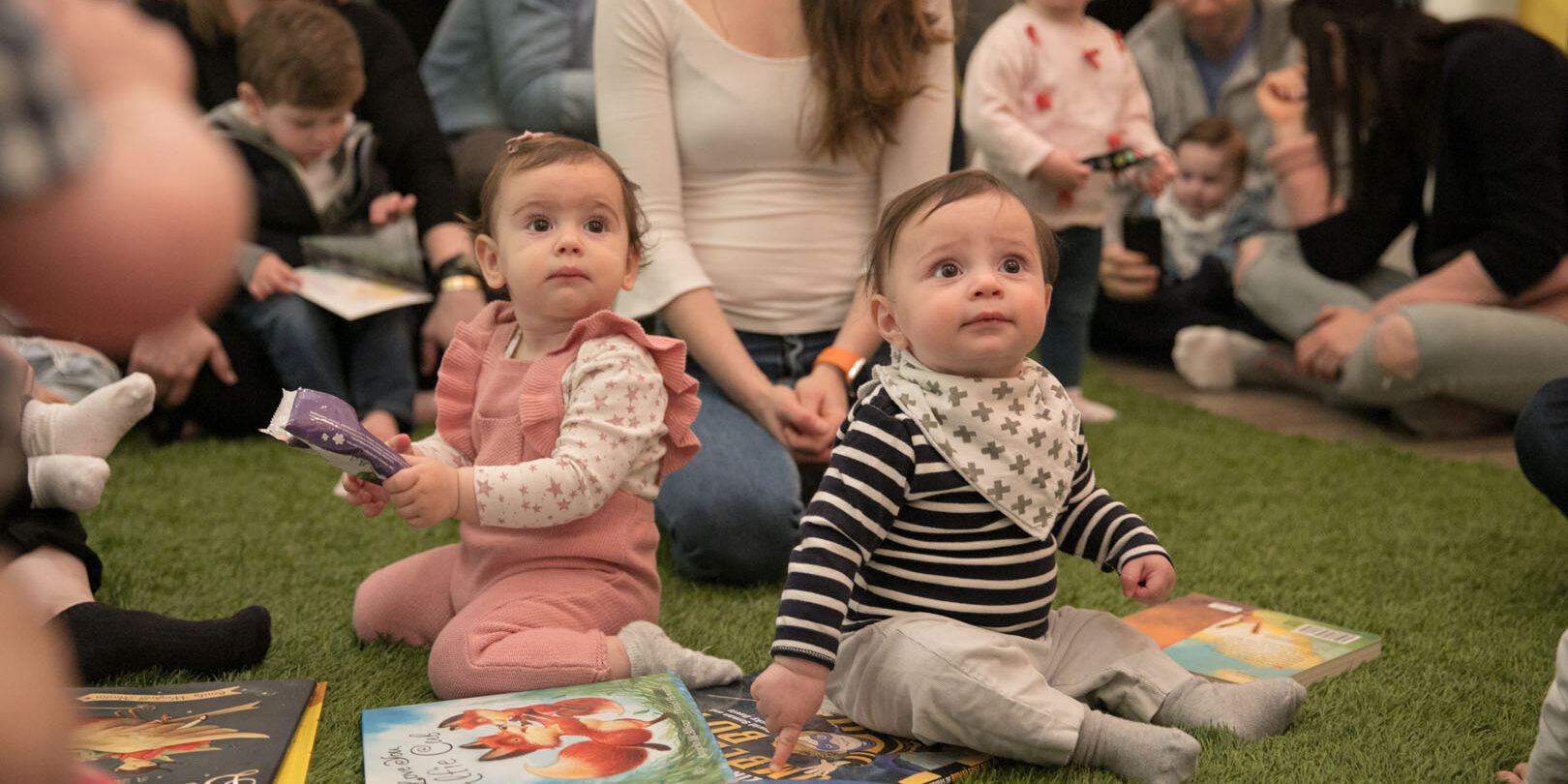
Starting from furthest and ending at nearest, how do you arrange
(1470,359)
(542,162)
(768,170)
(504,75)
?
(504,75)
(1470,359)
(768,170)
(542,162)

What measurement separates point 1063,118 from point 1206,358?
2.22 feet

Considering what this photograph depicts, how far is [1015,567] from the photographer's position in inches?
39.6

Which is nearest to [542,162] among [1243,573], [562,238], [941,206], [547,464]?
[562,238]

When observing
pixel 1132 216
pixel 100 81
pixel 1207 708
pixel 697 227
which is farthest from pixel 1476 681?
pixel 1132 216

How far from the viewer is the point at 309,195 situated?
216cm

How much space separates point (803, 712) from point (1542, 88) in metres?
1.82

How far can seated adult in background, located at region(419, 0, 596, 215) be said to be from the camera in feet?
7.55

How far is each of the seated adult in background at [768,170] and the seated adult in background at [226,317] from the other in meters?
0.77

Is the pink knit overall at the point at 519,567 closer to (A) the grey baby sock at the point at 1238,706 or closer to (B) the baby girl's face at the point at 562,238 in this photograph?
(B) the baby girl's face at the point at 562,238

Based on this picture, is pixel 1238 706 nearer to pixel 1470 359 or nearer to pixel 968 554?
pixel 968 554

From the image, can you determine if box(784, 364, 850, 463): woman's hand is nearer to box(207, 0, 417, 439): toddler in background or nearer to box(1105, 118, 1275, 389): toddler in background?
→ box(207, 0, 417, 439): toddler in background

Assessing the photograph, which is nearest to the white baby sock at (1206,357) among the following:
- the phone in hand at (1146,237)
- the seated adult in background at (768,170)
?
the phone in hand at (1146,237)

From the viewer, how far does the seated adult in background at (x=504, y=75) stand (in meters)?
2.30

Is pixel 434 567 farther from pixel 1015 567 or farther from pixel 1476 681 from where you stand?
pixel 1476 681
